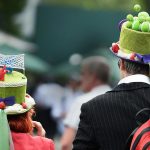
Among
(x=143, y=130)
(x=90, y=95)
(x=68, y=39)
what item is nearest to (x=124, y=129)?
(x=143, y=130)

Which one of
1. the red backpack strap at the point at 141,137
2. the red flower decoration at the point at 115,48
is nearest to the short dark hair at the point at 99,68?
the red flower decoration at the point at 115,48

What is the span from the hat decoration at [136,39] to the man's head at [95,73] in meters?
2.86

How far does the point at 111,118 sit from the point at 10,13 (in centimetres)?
2604

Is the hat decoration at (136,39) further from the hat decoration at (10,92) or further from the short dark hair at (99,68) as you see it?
the short dark hair at (99,68)

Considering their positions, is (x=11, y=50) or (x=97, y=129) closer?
(x=97, y=129)

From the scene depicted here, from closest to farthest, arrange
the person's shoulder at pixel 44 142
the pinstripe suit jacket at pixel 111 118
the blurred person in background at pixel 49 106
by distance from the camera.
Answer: the person's shoulder at pixel 44 142, the pinstripe suit jacket at pixel 111 118, the blurred person in background at pixel 49 106

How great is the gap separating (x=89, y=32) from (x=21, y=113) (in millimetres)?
20639

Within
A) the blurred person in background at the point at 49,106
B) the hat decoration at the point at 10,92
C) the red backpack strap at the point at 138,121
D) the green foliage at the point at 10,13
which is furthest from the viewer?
the green foliage at the point at 10,13

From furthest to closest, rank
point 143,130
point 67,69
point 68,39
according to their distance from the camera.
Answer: point 68,39
point 67,69
point 143,130

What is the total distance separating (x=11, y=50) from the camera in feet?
71.8

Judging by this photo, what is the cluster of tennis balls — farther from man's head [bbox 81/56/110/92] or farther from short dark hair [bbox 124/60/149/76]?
man's head [bbox 81/56/110/92]

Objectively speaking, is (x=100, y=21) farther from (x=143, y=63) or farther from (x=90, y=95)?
(x=143, y=63)

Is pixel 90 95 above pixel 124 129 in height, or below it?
below

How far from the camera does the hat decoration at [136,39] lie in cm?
579
